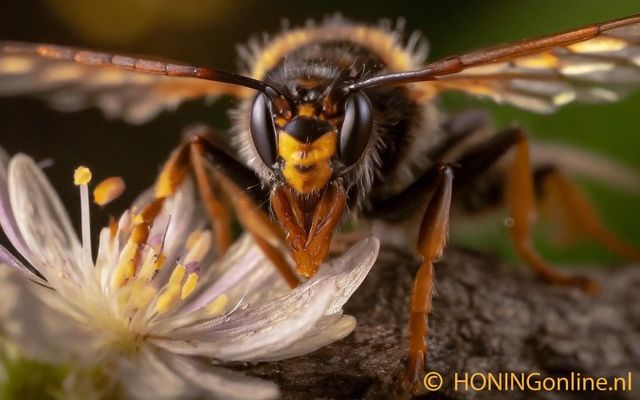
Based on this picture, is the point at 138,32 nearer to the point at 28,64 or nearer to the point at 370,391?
the point at 28,64

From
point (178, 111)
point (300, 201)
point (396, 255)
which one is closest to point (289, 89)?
point (300, 201)

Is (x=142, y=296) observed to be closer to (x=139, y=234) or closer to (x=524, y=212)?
(x=139, y=234)

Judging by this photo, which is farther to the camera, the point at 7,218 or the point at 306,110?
the point at 7,218

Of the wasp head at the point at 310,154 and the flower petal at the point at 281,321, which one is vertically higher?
the wasp head at the point at 310,154

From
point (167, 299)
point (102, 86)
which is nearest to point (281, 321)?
point (167, 299)

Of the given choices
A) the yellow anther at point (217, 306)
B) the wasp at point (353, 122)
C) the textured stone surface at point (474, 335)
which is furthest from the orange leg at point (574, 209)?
the yellow anther at point (217, 306)

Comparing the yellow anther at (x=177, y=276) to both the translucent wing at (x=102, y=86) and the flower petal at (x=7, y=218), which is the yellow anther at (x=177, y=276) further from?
the translucent wing at (x=102, y=86)
